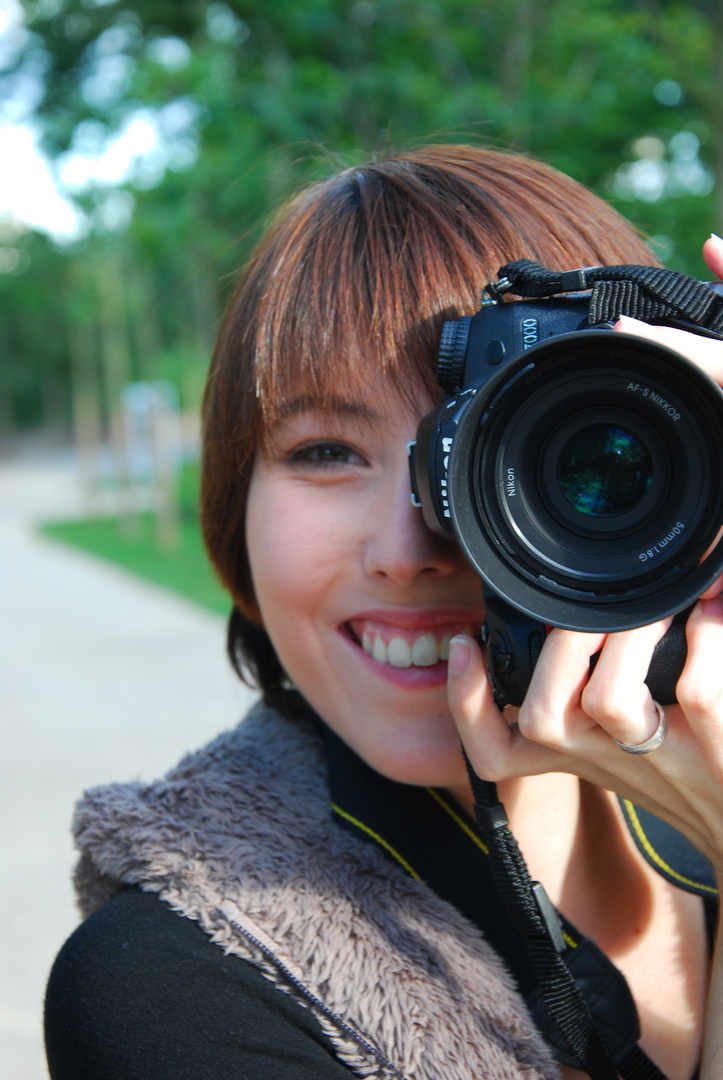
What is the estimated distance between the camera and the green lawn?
8.65 metres

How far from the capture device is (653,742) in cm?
98

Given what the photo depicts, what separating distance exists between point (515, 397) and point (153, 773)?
360 centimetres

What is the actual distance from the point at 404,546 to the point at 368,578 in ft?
0.28

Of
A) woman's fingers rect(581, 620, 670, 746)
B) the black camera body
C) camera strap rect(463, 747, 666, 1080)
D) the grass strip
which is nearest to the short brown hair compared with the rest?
the black camera body

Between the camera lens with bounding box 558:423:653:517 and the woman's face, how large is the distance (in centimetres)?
16

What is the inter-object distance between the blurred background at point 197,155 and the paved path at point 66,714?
0.01 meters

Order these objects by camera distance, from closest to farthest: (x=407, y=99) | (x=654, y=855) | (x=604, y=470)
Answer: (x=604, y=470) < (x=654, y=855) < (x=407, y=99)

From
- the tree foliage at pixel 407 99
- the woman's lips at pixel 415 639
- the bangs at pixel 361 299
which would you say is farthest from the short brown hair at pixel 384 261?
the tree foliage at pixel 407 99

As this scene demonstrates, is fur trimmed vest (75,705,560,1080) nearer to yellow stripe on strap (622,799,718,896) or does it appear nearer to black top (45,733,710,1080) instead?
black top (45,733,710,1080)

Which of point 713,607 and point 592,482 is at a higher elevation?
point 592,482

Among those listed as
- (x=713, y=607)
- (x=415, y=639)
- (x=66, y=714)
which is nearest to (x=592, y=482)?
(x=713, y=607)

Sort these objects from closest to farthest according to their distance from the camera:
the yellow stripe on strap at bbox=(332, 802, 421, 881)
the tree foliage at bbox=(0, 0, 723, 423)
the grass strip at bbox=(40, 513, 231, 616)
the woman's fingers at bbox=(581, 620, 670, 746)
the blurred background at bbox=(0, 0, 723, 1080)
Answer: the woman's fingers at bbox=(581, 620, 670, 746), the yellow stripe on strap at bbox=(332, 802, 421, 881), the blurred background at bbox=(0, 0, 723, 1080), the tree foliage at bbox=(0, 0, 723, 423), the grass strip at bbox=(40, 513, 231, 616)

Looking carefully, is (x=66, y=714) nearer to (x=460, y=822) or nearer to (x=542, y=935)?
(x=460, y=822)

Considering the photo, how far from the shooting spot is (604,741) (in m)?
1.00
